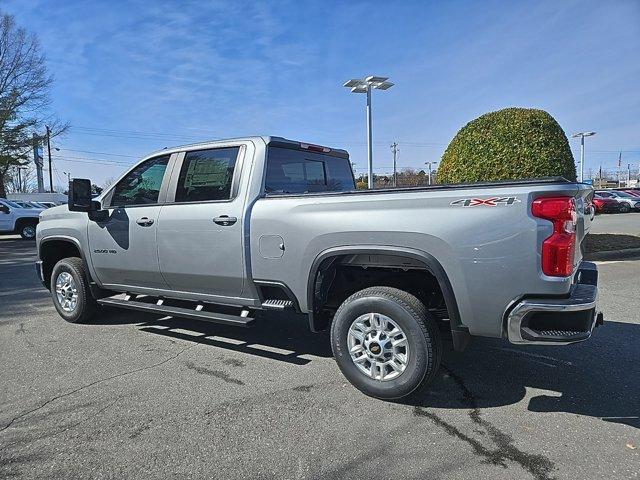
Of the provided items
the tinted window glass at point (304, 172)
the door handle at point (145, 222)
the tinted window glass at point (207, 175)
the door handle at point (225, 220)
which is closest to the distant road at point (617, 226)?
the tinted window glass at point (304, 172)

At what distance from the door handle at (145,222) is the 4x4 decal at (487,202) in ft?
9.89

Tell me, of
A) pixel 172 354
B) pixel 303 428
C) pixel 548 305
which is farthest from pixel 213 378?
pixel 548 305

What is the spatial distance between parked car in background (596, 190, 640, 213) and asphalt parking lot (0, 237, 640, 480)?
1141 inches

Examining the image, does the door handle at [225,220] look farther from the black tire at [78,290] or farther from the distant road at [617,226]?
the distant road at [617,226]

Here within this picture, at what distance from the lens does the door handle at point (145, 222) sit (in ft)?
15.2

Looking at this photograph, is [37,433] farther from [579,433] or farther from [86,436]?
[579,433]

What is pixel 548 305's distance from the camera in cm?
287

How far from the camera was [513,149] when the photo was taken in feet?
31.0

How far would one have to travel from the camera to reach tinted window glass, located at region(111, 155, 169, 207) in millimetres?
4805

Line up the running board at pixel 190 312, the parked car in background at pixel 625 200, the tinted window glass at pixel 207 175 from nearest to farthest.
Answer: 1. the running board at pixel 190 312
2. the tinted window glass at pixel 207 175
3. the parked car in background at pixel 625 200

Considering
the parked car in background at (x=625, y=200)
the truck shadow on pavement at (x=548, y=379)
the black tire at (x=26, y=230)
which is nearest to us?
the truck shadow on pavement at (x=548, y=379)

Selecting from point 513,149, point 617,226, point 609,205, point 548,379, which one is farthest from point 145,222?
point 609,205

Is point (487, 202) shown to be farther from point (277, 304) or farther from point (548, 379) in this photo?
point (277, 304)

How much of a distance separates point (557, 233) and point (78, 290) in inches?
202
